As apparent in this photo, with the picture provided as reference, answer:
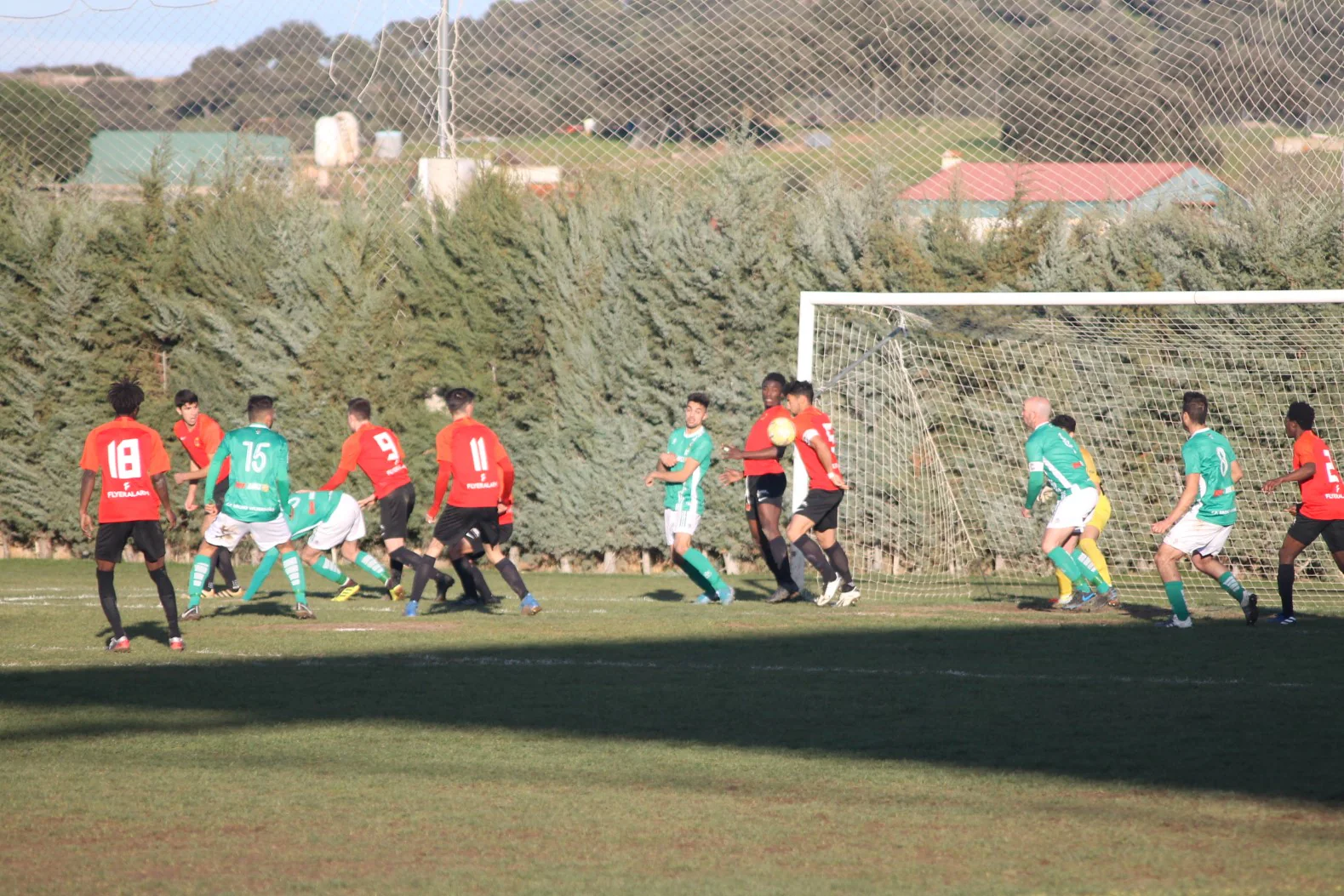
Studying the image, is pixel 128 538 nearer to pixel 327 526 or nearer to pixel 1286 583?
pixel 327 526

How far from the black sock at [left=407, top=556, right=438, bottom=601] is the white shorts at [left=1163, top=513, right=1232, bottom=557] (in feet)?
19.2

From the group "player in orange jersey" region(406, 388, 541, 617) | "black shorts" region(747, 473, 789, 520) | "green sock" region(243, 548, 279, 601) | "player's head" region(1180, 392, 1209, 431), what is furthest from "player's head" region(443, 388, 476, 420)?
"player's head" region(1180, 392, 1209, 431)

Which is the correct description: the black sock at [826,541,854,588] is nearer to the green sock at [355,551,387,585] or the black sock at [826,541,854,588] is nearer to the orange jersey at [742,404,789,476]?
the orange jersey at [742,404,789,476]

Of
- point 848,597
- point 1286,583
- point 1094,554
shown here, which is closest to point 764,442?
point 848,597

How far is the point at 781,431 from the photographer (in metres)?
12.8

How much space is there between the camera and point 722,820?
18.9 feet

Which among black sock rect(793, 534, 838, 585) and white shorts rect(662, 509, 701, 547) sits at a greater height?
white shorts rect(662, 509, 701, 547)

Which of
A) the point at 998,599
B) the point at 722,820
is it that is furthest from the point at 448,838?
the point at 998,599

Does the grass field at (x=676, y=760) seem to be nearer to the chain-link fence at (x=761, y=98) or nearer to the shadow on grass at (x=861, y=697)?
the shadow on grass at (x=861, y=697)

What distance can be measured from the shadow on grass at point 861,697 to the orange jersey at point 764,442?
266 cm

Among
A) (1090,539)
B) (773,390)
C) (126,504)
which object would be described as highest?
(773,390)

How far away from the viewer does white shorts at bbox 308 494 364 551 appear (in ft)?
44.9

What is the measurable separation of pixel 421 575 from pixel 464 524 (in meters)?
0.58

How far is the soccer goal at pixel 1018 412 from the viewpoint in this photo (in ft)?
49.1
